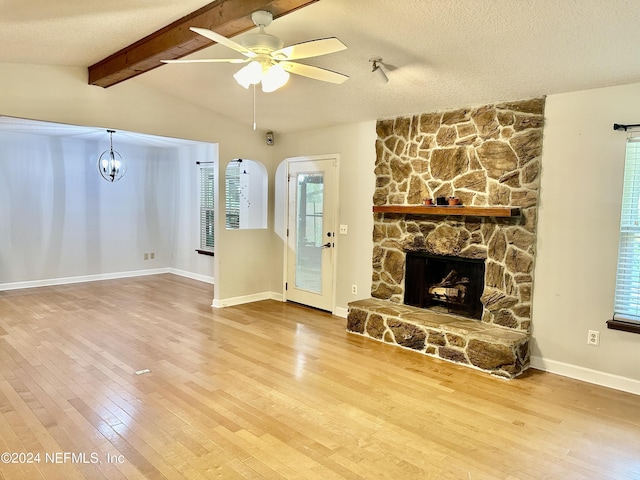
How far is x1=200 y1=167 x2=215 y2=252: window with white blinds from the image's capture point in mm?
7723

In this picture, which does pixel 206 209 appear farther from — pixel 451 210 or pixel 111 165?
pixel 451 210

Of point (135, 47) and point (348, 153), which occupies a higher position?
point (135, 47)

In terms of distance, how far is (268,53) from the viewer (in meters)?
2.63

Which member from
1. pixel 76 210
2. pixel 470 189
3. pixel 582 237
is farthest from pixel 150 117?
pixel 582 237

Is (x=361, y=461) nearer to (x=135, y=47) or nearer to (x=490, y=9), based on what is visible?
(x=490, y=9)

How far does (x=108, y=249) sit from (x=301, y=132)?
14.4 feet

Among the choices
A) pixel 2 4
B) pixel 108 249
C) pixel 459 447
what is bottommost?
pixel 459 447

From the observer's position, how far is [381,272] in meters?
5.12

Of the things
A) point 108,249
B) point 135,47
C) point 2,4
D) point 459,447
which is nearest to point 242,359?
point 459,447

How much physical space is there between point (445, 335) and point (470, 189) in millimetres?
1464

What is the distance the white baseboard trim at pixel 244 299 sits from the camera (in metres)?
5.92

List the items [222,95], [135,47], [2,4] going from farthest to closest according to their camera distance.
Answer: [222,95] < [135,47] < [2,4]

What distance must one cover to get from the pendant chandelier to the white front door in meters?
3.12

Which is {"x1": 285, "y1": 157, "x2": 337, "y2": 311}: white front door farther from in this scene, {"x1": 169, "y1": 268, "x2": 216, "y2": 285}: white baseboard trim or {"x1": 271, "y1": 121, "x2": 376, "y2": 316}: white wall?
{"x1": 169, "y1": 268, "x2": 216, "y2": 285}: white baseboard trim
